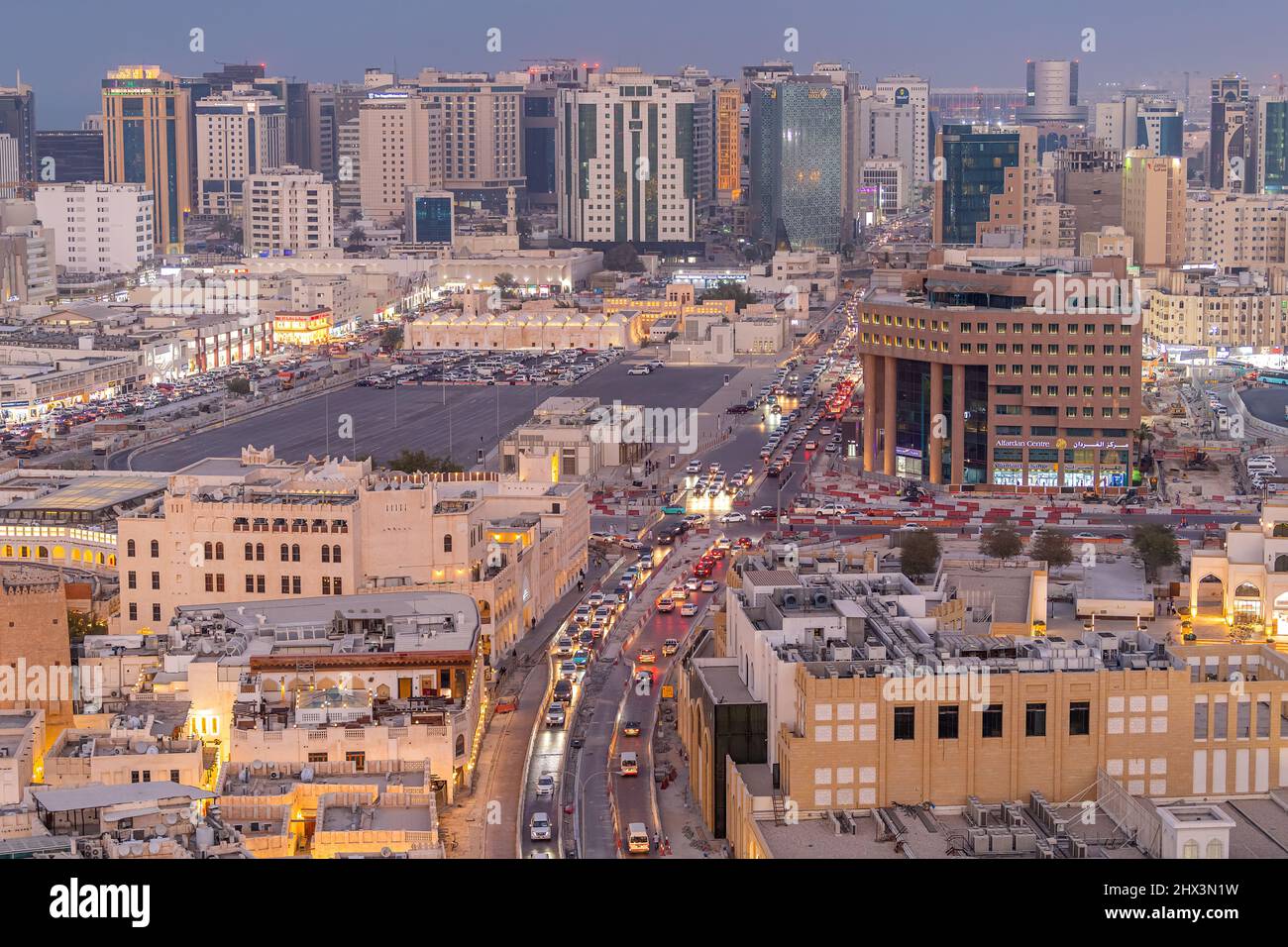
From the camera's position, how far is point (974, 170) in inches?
1727

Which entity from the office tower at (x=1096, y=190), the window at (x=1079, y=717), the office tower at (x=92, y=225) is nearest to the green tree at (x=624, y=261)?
the office tower at (x=1096, y=190)

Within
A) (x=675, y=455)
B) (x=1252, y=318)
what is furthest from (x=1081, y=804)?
(x=1252, y=318)

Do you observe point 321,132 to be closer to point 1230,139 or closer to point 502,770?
point 1230,139

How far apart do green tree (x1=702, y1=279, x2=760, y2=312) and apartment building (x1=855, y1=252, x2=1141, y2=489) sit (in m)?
18.4

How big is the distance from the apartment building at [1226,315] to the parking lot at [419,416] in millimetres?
7454

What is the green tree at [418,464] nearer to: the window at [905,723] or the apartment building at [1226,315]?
the window at [905,723]

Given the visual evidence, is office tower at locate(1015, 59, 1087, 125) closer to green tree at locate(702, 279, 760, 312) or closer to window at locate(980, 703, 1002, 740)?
green tree at locate(702, 279, 760, 312)

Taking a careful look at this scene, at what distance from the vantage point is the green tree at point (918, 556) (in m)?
16.5

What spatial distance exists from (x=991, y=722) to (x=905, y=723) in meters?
0.42

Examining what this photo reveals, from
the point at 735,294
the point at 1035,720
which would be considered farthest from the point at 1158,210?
the point at 1035,720

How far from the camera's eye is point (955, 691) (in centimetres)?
963

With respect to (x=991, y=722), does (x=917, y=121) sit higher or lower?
higher
